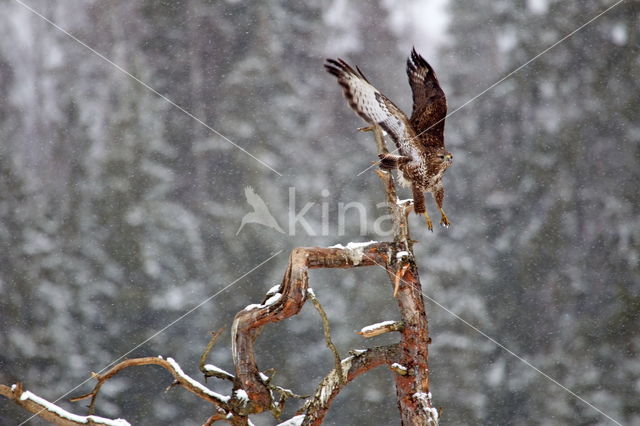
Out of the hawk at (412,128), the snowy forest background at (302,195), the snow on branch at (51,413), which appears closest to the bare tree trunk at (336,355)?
the snow on branch at (51,413)

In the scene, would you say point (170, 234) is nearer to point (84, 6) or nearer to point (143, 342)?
point (143, 342)

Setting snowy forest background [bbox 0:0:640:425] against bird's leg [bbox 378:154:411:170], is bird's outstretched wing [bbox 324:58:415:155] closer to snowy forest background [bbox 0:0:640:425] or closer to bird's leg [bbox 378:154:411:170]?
→ bird's leg [bbox 378:154:411:170]

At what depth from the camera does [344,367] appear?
7.29 ft

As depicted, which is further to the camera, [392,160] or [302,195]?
[302,195]

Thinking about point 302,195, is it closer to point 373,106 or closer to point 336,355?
point 373,106

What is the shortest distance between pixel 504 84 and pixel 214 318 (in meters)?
1.78

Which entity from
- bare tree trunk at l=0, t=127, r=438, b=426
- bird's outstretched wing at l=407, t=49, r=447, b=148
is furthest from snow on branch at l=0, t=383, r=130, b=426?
bird's outstretched wing at l=407, t=49, r=447, b=148

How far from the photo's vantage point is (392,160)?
2242 mm

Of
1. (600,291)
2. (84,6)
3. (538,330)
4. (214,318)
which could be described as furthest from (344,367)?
(84,6)

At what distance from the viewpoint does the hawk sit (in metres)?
2.22

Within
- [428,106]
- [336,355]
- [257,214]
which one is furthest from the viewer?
[257,214]

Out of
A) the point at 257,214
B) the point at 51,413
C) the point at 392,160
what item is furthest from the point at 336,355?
the point at 257,214

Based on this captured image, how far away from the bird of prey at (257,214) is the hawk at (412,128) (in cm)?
118

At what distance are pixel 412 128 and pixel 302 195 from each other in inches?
48.6
